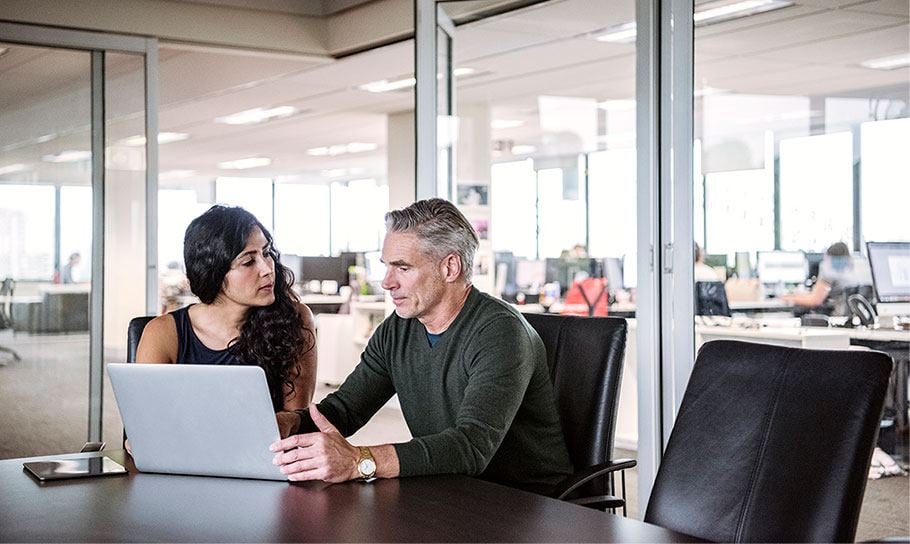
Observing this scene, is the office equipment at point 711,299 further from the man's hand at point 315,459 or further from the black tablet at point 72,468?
the black tablet at point 72,468

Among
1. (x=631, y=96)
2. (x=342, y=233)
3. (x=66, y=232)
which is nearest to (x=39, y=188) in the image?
(x=66, y=232)

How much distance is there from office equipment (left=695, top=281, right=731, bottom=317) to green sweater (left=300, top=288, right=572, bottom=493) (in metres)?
1.39

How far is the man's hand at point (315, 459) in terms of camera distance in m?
2.07

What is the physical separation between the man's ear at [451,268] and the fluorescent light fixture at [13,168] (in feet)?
11.9

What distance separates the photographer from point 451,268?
102 inches

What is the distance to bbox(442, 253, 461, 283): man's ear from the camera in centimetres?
258

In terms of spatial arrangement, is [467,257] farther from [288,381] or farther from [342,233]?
[342,233]

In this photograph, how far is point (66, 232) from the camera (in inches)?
220

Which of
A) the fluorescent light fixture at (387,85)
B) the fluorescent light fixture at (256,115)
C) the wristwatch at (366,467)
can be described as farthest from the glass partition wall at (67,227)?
the fluorescent light fixture at (256,115)

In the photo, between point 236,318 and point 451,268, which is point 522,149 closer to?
point 236,318

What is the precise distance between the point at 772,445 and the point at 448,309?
850mm

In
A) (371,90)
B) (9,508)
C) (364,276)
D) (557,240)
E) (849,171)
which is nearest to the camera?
(9,508)

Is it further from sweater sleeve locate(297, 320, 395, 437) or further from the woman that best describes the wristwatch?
the woman

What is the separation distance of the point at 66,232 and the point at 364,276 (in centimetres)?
654
